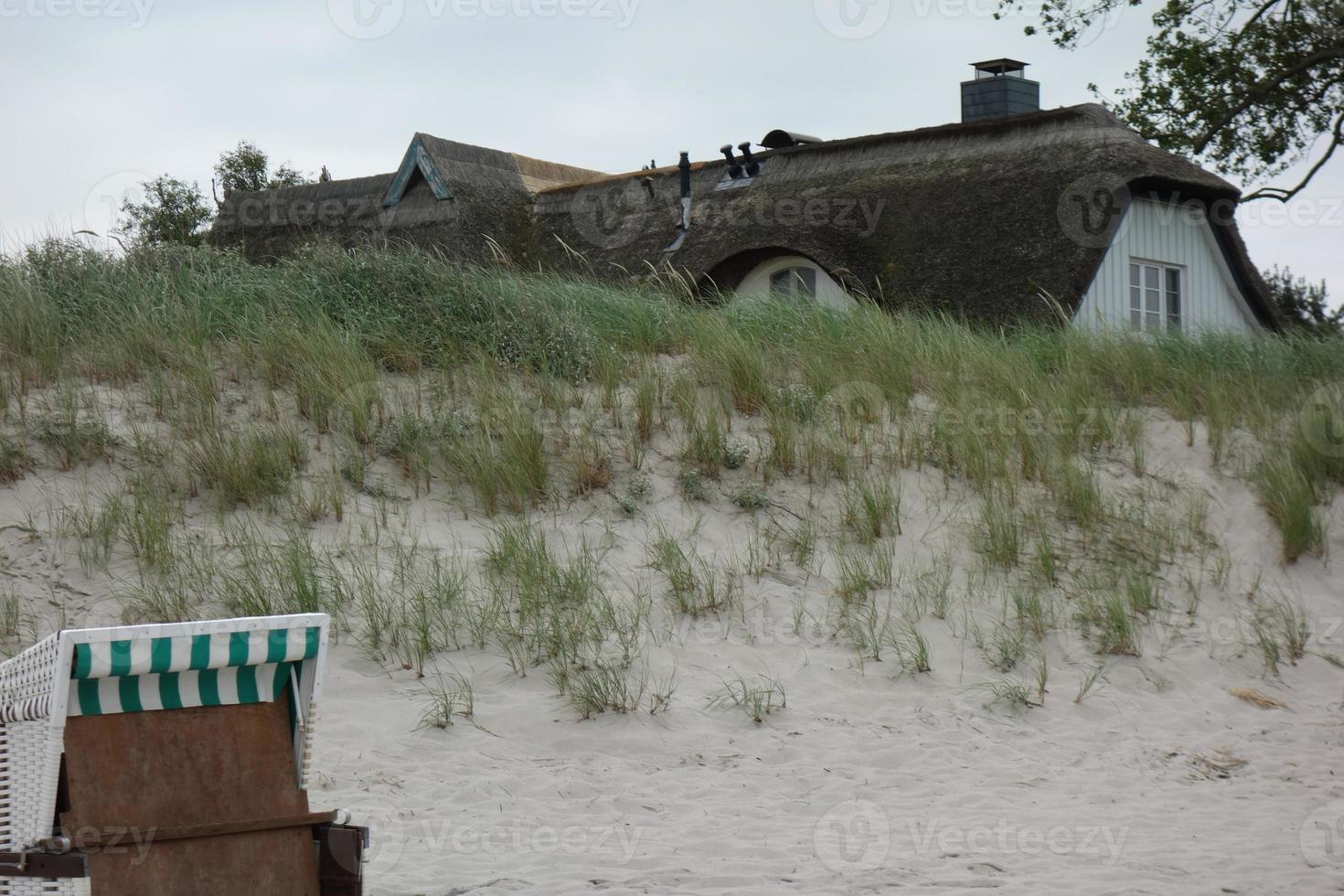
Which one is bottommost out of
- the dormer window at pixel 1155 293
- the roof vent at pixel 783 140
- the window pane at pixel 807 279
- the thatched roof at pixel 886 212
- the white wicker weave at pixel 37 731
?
the white wicker weave at pixel 37 731

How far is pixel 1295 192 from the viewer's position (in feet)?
56.0

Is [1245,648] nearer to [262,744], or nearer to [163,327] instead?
[262,744]

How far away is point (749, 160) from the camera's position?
53.8 feet

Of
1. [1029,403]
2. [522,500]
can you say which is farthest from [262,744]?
[1029,403]

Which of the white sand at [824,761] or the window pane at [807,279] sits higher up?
the window pane at [807,279]

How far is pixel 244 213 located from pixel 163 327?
12.3 meters

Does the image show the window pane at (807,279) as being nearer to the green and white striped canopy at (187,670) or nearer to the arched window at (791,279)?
the arched window at (791,279)

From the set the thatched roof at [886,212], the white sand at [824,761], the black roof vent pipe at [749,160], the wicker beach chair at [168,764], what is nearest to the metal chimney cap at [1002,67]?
the thatched roof at [886,212]

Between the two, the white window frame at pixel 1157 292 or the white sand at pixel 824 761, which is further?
the white window frame at pixel 1157 292

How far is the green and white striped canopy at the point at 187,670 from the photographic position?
2.76 metres

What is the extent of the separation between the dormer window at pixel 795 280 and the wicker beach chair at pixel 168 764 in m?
12.0

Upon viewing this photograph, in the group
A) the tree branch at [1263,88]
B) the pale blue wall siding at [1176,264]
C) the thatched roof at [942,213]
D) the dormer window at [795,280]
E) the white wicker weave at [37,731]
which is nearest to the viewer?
the white wicker weave at [37,731]

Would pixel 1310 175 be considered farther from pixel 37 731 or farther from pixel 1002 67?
pixel 37 731

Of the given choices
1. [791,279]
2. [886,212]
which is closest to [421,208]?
[791,279]
